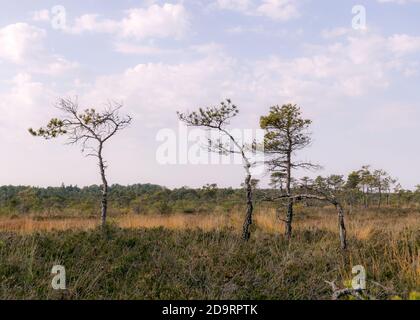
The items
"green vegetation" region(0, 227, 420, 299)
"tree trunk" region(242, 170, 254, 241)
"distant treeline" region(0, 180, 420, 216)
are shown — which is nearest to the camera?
"green vegetation" region(0, 227, 420, 299)

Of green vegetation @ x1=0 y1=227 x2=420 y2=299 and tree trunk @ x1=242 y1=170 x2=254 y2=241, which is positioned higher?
tree trunk @ x1=242 y1=170 x2=254 y2=241

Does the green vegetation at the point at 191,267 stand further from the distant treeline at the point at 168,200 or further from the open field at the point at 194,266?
the distant treeline at the point at 168,200

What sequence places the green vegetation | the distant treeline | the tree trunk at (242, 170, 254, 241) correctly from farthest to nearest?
the distant treeline
the tree trunk at (242, 170, 254, 241)
the green vegetation

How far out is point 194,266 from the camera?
25.7 feet

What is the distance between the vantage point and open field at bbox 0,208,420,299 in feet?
21.8

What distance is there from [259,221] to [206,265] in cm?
752

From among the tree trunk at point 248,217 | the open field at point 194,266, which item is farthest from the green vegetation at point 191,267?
the tree trunk at point 248,217

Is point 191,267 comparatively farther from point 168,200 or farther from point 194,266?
point 168,200

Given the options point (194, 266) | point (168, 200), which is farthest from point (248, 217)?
point (168, 200)

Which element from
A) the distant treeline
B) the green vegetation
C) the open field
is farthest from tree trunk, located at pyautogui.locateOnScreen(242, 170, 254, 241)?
the distant treeline

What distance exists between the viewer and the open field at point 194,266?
262 inches

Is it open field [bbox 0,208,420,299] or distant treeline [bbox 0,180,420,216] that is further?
distant treeline [bbox 0,180,420,216]

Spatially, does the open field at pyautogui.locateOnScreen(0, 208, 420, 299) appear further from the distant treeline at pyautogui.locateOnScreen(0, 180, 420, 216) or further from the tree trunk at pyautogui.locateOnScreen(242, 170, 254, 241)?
the distant treeline at pyautogui.locateOnScreen(0, 180, 420, 216)
